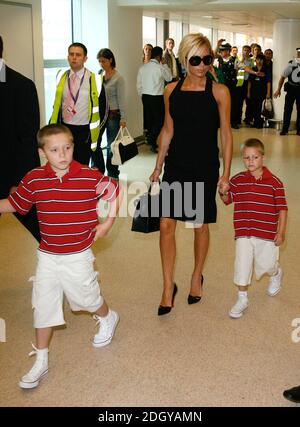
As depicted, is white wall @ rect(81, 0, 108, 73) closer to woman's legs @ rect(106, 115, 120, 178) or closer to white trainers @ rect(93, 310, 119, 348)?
woman's legs @ rect(106, 115, 120, 178)

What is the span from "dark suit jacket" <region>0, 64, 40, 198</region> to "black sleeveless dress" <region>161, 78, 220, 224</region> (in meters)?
0.80

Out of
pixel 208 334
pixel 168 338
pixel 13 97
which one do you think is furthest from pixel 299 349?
pixel 13 97

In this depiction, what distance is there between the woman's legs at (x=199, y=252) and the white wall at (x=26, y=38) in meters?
3.82

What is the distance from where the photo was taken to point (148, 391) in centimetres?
270

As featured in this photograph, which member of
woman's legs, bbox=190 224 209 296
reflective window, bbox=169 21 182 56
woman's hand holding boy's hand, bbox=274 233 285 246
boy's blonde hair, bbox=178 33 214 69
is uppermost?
reflective window, bbox=169 21 182 56

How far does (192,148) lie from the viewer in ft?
11.2

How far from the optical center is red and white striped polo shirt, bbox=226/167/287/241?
3.40 meters

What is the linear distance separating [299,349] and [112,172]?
448cm

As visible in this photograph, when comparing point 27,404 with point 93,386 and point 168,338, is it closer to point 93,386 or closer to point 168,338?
point 93,386

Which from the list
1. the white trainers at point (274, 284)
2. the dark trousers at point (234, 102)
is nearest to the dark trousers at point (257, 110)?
the dark trousers at point (234, 102)

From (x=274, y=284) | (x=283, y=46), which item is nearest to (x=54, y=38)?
(x=274, y=284)

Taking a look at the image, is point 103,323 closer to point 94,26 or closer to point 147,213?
point 147,213

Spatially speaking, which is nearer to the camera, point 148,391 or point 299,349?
point 148,391

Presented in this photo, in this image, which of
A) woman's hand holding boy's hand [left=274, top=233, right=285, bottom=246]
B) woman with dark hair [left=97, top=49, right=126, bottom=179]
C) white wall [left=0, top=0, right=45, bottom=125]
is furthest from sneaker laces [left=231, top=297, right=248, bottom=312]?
white wall [left=0, top=0, right=45, bottom=125]
